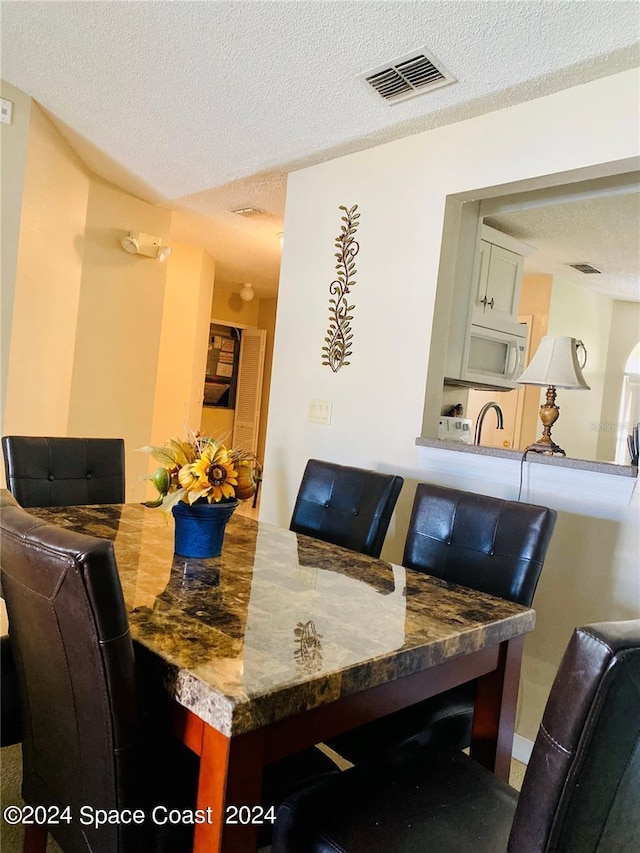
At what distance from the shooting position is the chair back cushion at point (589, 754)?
0.74 metres

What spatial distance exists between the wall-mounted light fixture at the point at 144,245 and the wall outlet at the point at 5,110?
3.89ft

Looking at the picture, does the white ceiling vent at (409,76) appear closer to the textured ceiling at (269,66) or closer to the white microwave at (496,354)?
the textured ceiling at (269,66)

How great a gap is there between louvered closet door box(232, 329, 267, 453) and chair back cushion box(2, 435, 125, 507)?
4.80m

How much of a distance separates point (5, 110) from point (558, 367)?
2.66 metres

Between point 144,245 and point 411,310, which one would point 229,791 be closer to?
point 411,310

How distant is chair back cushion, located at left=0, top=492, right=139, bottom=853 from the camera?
90cm

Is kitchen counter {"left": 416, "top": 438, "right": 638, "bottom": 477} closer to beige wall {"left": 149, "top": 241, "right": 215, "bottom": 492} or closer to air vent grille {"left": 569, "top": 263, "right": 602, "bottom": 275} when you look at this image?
air vent grille {"left": 569, "top": 263, "right": 602, "bottom": 275}

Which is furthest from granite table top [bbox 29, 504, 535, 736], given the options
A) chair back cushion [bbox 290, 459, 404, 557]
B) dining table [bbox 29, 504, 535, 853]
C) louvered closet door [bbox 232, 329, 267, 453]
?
louvered closet door [bbox 232, 329, 267, 453]

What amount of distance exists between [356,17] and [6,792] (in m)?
2.52

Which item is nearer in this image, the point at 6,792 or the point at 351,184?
the point at 6,792

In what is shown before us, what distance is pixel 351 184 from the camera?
290cm

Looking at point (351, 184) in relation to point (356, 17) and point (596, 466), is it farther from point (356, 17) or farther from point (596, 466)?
point (596, 466)

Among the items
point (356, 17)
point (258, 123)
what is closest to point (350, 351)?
point (258, 123)

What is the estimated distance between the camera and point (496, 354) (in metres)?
3.37
